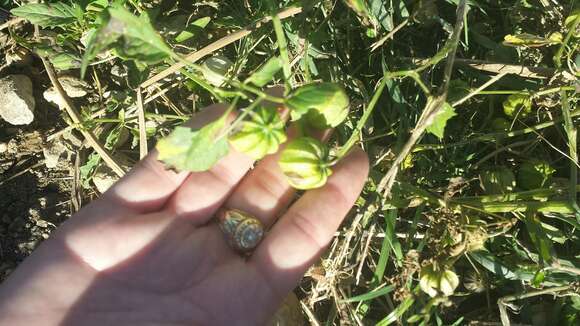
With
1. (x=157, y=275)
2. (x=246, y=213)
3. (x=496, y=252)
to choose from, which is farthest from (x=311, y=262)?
(x=496, y=252)

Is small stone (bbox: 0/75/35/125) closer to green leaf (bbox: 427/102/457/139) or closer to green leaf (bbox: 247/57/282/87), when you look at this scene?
green leaf (bbox: 247/57/282/87)

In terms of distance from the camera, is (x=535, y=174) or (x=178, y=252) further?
(x=535, y=174)

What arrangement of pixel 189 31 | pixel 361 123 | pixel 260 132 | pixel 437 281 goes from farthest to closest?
pixel 189 31 < pixel 437 281 < pixel 361 123 < pixel 260 132

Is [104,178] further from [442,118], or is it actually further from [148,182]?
[442,118]

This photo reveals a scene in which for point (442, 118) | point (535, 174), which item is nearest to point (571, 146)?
point (535, 174)

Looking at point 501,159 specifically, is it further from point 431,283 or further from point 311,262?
point 311,262

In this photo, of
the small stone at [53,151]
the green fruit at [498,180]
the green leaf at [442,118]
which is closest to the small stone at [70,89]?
the small stone at [53,151]
